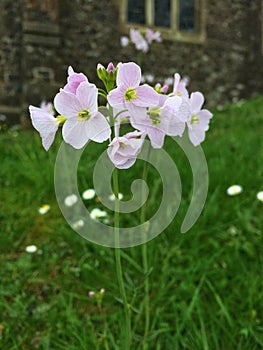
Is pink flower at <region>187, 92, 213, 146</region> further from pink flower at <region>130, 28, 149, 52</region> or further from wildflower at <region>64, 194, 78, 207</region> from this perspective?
pink flower at <region>130, 28, 149, 52</region>

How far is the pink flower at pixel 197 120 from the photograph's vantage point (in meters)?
1.18

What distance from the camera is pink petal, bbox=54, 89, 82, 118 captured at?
3.02 ft

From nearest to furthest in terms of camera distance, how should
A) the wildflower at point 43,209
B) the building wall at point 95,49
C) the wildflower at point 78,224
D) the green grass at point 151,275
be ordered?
the green grass at point 151,275 < the wildflower at point 78,224 < the wildflower at point 43,209 < the building wall at point 95,49

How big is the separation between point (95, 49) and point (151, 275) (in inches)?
217

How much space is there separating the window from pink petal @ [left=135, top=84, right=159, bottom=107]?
6.52 meters

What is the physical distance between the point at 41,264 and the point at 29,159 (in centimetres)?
131

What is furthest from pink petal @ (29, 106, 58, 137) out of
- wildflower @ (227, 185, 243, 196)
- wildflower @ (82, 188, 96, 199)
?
wildflower @ (227, 185, 243, 196)

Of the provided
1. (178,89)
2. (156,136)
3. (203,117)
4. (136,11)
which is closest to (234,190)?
(203,117)

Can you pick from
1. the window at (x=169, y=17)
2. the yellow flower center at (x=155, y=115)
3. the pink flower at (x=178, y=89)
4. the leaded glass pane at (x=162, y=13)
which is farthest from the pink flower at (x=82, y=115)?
the leaded glass pane at (x=162, y=13)

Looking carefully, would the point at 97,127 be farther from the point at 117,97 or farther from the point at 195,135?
the point at 195,135

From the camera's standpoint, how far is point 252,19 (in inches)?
336

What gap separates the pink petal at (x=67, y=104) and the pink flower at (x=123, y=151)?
10 cm

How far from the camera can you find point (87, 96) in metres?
0.91

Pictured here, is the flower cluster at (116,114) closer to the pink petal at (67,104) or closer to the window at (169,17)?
the pink petal at (67,104)
